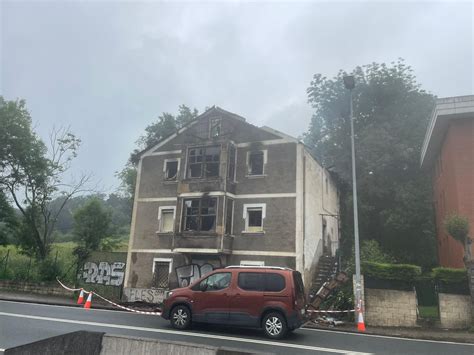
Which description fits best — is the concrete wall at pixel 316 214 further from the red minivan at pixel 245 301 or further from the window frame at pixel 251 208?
the red minivan at pixel 245 301

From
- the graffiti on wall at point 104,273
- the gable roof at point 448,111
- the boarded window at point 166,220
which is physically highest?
the gable roof at point 448,111

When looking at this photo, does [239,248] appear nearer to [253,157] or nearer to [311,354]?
[253,157]

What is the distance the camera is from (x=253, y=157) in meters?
22.4

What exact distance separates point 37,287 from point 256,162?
1551 cm

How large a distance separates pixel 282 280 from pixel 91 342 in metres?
6.94

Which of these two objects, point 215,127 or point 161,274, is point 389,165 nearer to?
point 215,127

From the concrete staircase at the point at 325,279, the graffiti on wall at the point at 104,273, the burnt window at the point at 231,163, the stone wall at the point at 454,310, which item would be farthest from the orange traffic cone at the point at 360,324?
the graffiti on wall at the point at 104,273

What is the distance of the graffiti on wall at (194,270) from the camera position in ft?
69.3

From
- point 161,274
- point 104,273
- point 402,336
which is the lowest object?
point 402,336

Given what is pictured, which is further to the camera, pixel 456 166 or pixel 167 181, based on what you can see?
pixel 167 181

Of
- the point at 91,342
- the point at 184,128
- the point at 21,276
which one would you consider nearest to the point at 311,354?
the point at 91,342

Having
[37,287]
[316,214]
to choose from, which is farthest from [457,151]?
[37,287]

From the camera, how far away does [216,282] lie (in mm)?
12305

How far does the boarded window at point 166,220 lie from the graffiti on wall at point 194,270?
9.38 feet
